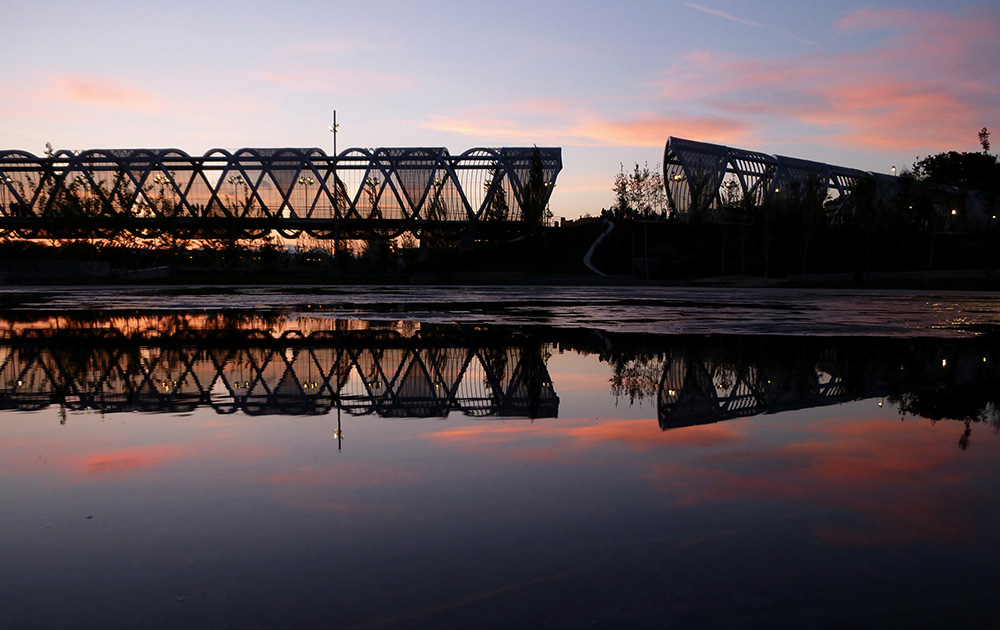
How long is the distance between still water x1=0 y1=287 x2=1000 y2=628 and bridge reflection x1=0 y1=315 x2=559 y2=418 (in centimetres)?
8

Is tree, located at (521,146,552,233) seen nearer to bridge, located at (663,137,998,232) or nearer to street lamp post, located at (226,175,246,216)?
bridge, located at (663,137,998,232)

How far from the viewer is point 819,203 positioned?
71.6m

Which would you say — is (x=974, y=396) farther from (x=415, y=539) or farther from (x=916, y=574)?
(x=415, y=539)

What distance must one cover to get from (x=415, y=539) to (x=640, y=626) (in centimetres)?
141

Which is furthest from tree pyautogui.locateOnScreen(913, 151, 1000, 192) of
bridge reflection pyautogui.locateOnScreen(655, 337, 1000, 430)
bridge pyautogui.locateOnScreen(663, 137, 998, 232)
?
bridge reflection pyautogui.locateOnScreen(655, 337, 1000, 430)

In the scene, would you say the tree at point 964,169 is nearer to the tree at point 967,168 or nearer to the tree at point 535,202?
the tree at point 967,168

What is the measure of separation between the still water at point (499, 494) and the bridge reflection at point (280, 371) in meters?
0.08

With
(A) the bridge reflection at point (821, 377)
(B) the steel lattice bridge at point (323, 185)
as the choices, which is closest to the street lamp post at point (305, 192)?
(B) the steel lattice bridge at point (323, 185)

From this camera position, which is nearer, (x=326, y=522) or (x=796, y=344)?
(x=326, y=522)

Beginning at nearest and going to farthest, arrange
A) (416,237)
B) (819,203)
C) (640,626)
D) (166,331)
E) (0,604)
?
(640,626)
(0,604)
(166,331)
(819,203)
(416,237)

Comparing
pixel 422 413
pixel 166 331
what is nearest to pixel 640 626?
pixel 422 413

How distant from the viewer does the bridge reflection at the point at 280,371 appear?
27.2 feet

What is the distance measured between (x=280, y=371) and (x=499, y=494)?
644 cm

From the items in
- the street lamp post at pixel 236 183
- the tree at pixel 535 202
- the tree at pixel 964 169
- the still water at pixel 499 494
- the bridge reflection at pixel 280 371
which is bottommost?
the bridge reflection at pixel 280 371
